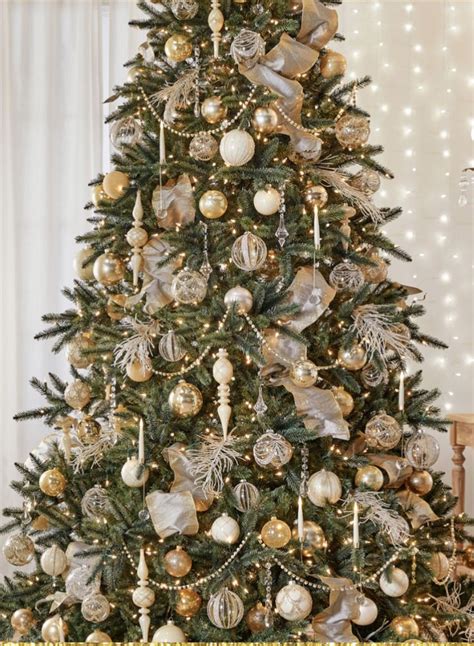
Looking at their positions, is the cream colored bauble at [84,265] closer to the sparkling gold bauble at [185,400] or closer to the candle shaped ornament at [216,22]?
the sparkling gold bauble at [185,400]

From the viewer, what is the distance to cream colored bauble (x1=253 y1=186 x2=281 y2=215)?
148 cm

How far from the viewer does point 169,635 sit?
143 centimetres

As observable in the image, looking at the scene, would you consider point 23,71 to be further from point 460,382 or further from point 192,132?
point 460,382

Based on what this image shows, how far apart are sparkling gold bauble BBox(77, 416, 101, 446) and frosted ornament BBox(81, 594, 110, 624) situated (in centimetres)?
32

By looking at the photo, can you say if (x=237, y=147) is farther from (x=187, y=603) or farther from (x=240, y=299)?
(x=187, y=603)

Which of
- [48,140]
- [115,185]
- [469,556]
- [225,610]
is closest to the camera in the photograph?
[225,610]

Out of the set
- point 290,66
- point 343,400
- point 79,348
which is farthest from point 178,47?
point 343,400

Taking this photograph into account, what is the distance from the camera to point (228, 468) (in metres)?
1.47

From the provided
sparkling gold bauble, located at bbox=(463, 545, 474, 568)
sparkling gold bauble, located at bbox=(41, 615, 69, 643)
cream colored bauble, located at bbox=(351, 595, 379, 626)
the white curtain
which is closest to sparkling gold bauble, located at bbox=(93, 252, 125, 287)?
sparkling gold bauble, located at bbox=(41, 615, 69, 643)

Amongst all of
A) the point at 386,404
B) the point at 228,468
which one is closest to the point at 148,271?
the point at 228,468

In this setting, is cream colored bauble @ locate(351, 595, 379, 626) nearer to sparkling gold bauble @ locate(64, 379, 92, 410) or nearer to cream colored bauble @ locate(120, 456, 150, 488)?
cream colored bauble @ locate(120, 456, 150, 488)

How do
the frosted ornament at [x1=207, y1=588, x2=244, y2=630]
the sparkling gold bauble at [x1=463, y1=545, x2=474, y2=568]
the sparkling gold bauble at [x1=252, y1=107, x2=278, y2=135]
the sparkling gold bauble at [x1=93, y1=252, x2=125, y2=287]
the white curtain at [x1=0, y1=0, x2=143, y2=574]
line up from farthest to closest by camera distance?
the white curtain at [x1=0, y1=0, x2=143, y2=574]
the sparkling gold bauble at [x1=463, y1=545, x2=474, y2=568]
the sparkling gold bauble at [x1=93, y1=252, x2=125, y2=287]
the sparkling gold bauble at [x1=252, y1=107, x2=278, y2=135]
the frosted ornament at [x1=207, y1=588, x2=244, y2=630]

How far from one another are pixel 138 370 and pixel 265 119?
0.56 m

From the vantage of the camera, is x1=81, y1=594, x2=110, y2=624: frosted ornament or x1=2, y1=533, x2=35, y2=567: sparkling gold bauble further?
x1=2, y1=533, x2=35, y2=567: sparkling gold bauble
